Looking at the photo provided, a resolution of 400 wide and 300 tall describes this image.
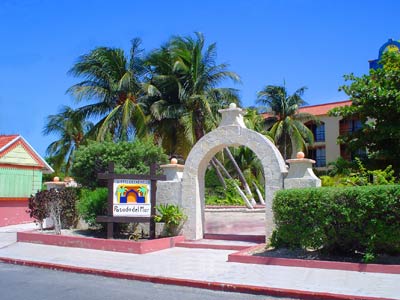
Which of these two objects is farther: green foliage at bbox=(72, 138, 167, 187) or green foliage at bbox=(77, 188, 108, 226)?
green foliage at bbox=(72, 138, 167, 187)

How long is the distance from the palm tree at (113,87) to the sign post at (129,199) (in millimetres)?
11977

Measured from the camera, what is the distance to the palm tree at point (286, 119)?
41.2m

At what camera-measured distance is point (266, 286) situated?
782 centimetres

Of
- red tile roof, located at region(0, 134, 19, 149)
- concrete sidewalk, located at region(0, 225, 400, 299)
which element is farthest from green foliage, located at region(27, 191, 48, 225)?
red tile roof, located at region(0, 134, 19, 149)

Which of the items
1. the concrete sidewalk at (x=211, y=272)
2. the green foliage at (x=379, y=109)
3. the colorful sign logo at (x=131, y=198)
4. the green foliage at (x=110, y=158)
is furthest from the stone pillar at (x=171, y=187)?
the green foliage at (x=379, y=109)

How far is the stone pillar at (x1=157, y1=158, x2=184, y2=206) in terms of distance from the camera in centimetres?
1380

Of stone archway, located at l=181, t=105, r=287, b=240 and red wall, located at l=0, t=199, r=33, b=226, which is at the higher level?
stone archway, located at l=181, t=105, r=287, b=240

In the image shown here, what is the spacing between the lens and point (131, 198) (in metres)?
13.2

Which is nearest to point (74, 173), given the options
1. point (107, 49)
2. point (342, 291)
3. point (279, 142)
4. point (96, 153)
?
point (96, 153)

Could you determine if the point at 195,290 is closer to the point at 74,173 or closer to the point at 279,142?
the point at 74,173

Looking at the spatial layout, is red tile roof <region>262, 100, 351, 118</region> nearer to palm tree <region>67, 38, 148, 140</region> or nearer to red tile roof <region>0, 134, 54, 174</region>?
palm tree <region>67, 38, 148, 140</region>

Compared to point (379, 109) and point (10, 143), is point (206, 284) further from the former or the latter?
point (10, 143)

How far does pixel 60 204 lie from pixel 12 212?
7.74 meters

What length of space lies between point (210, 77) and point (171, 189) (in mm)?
13521
